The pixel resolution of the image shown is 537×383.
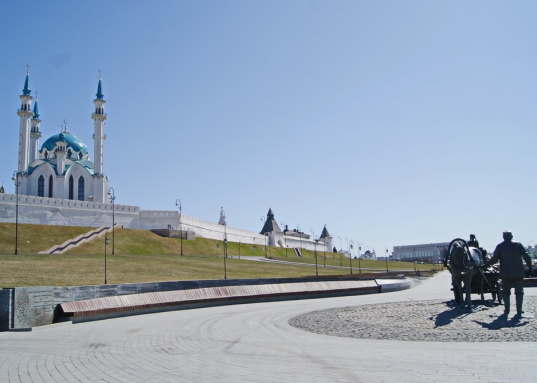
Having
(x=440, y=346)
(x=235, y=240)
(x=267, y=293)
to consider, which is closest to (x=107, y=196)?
(x=235, y=240)

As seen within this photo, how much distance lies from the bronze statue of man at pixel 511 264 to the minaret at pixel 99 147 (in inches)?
3209

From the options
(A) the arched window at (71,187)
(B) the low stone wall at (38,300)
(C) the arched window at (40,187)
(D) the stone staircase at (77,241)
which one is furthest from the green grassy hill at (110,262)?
(C) the arched window at (40,187)

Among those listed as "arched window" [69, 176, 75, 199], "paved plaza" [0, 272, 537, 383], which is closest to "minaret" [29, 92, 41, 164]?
"arched window" [69, 176, 75, 199]

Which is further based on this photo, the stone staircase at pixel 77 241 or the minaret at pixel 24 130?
the minaret at pixel 24 130

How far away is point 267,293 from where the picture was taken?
2406cm

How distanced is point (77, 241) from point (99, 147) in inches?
1125

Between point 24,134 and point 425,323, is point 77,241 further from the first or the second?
point 425,323

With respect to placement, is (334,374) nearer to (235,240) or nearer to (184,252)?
(184,252)

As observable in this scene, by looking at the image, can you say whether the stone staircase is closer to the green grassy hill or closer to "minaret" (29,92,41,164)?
the green grassy hill

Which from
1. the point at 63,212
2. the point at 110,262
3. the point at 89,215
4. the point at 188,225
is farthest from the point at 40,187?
the point at 110,262

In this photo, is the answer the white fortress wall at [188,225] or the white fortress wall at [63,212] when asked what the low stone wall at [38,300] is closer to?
the white fortress wall at [63,212]

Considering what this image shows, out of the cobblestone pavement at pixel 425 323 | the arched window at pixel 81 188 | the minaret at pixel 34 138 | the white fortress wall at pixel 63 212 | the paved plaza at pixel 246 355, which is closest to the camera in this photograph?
the paved plaza at pixel 246 355

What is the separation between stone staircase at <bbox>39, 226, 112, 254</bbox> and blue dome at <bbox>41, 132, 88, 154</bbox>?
29.7 metres

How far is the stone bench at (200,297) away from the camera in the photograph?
648 inches
